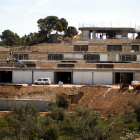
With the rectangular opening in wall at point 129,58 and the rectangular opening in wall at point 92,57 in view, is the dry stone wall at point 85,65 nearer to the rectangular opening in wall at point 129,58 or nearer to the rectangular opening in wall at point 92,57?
A: the rectangular opening in wall at point 92,57

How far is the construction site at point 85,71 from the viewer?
4222cm

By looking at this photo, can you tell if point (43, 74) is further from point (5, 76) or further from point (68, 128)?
point (68, 128)

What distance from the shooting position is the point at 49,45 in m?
67.6

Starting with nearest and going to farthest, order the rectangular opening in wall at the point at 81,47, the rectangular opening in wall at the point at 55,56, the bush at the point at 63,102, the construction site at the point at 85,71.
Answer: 1. the bush at the point at 63,102
2. the construction site at the point at 85,71
3. the rectangular opening in wall at the point at 55,56
4. the rectangular opening in wall at the point at 81,47

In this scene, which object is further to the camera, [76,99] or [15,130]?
[76,99]

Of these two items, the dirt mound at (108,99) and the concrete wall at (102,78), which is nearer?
the dirt mound at (108,99)

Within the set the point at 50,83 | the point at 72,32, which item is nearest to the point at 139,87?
the point at 50,83

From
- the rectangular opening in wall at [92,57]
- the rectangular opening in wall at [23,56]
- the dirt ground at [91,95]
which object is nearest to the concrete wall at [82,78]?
the dirt ground at [91,95]

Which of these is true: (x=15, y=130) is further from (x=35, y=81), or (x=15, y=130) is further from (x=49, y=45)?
(x=49, y=45)

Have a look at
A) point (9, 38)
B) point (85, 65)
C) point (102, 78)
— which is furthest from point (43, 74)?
point (9, 38)

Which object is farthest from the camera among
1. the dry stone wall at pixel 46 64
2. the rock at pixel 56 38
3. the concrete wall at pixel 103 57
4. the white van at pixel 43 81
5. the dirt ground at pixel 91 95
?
the rock at pixel 56 38

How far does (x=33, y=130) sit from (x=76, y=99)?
18.5 metres

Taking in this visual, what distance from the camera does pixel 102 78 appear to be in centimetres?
5228

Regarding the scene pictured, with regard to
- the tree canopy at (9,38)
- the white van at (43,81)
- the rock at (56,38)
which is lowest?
the white van at (43,81)
